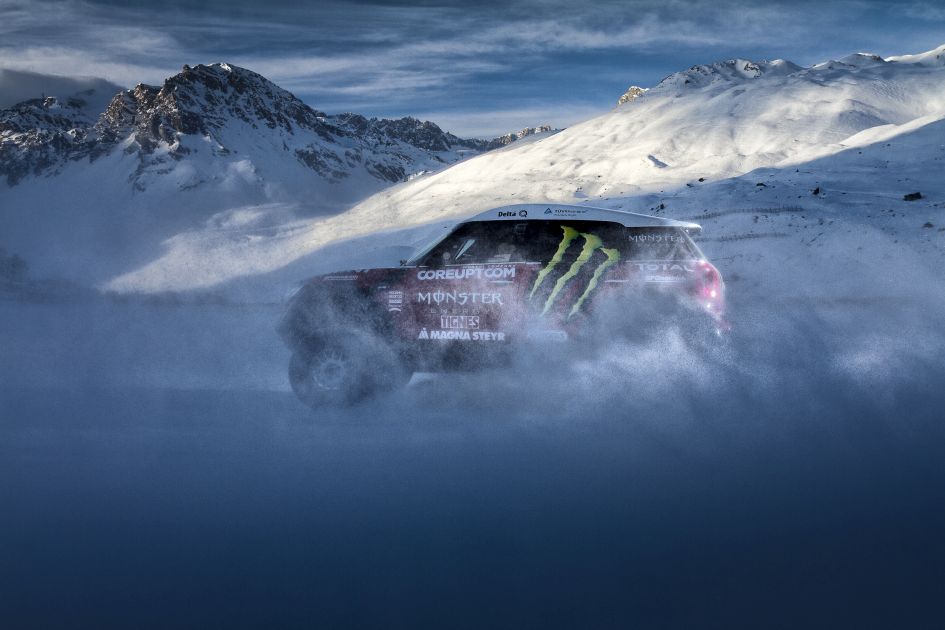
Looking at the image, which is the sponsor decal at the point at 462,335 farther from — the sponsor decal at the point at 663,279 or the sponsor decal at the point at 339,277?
the sponsor decal at the point at 663,279

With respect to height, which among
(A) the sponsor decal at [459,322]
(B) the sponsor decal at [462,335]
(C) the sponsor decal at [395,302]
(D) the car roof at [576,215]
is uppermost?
(D) the car roof at [576,215]

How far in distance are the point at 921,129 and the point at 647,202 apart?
1340 cm

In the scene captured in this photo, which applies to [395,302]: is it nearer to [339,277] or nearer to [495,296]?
[339,277]

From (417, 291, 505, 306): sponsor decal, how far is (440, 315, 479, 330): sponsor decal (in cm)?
11

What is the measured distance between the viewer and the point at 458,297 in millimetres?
5555

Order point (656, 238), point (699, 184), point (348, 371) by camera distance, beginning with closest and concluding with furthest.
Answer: point (656, 238) < point (348, 371) < point (699, 184)

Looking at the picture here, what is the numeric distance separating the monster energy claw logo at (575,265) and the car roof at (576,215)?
145mm

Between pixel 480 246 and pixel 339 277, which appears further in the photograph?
pixel 339 277

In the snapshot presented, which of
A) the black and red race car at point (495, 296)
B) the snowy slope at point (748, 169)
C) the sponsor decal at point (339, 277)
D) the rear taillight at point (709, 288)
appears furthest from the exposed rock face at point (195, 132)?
the rear taillight at point (709, 288)

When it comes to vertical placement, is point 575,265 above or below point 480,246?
below

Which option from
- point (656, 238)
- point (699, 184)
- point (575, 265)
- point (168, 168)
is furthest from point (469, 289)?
point (168, 168)

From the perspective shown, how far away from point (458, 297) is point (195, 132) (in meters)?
140

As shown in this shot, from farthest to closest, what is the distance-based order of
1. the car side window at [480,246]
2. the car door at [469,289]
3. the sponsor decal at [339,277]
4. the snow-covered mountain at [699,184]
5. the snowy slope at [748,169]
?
the snow-covered mountain at [699,184]
the snowy slope at [748,169]
the sponsor decal at [339,277]
the car side window at [480,246]
the car door at [469,289]

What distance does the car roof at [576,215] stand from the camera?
5.19m
